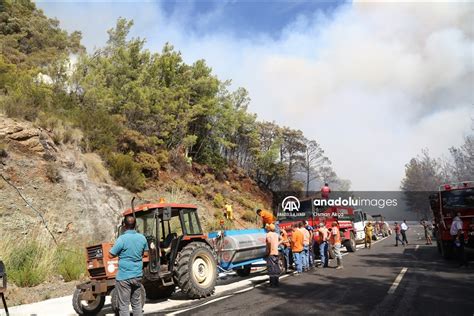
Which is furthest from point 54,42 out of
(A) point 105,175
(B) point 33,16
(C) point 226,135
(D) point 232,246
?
(D) point 232,246

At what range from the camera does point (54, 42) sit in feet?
131

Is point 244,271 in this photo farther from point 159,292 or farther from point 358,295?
point 358,295

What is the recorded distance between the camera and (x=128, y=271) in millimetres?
6570

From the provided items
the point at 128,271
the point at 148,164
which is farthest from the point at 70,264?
the point at 148,164

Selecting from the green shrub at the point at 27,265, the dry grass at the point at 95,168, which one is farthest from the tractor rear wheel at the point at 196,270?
the dry grass at the point at 95,168

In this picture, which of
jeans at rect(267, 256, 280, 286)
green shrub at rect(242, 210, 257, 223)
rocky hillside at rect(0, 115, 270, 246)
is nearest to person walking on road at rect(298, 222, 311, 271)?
jeans at rect(267, 256, 280, 286)

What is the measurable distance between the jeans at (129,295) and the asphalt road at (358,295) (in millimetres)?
1485

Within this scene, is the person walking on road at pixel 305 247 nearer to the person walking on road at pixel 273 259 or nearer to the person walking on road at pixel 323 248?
the person walking on road at pixel 323 248

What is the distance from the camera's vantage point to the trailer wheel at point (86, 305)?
8.19 m

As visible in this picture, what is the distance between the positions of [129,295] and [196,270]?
3286 mm

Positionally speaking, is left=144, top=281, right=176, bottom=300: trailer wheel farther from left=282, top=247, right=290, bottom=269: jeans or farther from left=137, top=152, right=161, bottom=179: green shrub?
left=137, top=152, right=161, bottom=179: green shrub

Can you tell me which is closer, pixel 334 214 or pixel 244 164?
pixel 334 214

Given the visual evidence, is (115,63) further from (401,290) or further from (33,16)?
(401,290)

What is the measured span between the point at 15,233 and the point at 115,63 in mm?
18201
